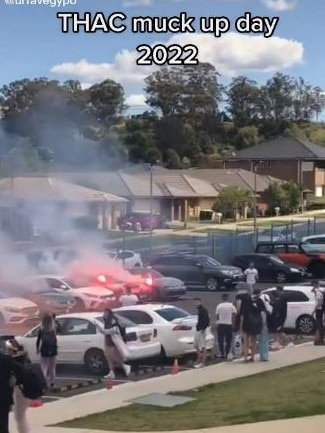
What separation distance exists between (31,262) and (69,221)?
8.11 meters

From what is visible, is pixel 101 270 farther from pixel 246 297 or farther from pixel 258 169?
pixel 258 169

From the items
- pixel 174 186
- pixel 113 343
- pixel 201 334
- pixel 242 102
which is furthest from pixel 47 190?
pixel 242 102

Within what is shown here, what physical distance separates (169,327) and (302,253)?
75.7 ft

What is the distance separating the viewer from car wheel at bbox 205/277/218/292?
3616cm

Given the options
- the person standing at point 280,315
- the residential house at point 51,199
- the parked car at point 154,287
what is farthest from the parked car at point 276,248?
the person standing at point 280,315

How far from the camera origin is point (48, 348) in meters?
16.6

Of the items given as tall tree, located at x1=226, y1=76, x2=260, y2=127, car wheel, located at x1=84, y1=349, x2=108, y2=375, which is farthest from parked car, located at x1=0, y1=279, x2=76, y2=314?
tall tree, located at x1=226, y1=76, x2=260, y2=127

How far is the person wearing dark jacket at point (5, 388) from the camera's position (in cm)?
1052

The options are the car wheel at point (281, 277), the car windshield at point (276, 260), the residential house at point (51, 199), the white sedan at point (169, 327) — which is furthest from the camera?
the car windshield at point (276, 260)

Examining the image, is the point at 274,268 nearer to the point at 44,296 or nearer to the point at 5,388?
the point at 44,296

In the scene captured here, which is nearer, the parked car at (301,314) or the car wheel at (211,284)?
the parked car at (301,314)

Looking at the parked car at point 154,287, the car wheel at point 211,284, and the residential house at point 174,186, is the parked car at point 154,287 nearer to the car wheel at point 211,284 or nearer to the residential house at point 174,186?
the car wheel at point 211,284

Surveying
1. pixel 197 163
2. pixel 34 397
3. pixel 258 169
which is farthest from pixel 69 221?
pixel 258 169

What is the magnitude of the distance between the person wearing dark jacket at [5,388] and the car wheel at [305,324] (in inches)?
553
